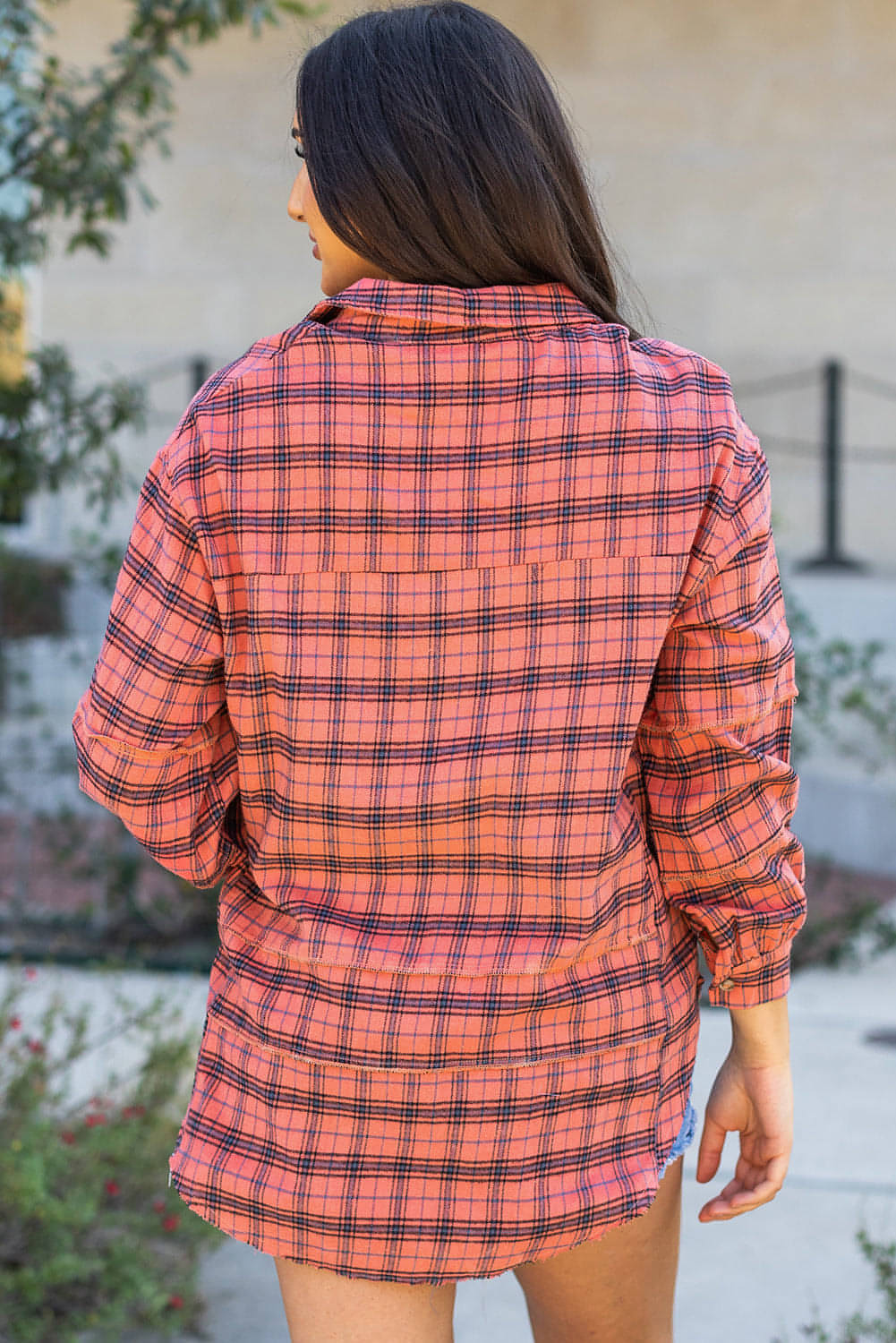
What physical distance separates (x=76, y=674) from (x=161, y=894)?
0.91 m

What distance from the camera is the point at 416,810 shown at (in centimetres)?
112

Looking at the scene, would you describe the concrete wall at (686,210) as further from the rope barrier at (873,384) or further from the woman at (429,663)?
Answer: the woman at (429,663)

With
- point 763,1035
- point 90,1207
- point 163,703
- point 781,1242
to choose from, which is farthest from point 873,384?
point 163,703

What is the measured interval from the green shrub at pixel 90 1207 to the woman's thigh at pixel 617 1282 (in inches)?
37.2

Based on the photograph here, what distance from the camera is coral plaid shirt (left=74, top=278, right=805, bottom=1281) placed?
1.11 m

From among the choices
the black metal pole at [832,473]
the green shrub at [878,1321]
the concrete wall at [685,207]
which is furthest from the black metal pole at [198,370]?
the green shrub at [878,1321]

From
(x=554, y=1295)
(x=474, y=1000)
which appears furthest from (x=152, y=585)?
(x=554, y=1295)

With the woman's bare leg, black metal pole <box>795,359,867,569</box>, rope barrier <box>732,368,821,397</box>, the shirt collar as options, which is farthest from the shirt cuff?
rope barrier <box>732,368,821,397</box>

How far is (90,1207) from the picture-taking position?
208 cm

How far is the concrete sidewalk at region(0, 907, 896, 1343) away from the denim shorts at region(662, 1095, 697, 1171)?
0.94m

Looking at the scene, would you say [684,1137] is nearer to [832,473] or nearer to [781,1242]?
[781,1242]

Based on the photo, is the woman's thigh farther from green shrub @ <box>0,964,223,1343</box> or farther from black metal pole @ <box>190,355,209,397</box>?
black metal pole @ <box>190,355,209,397</box>

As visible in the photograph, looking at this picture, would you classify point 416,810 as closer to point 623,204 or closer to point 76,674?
point 76,674

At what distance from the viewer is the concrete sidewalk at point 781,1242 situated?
241 centimetres
